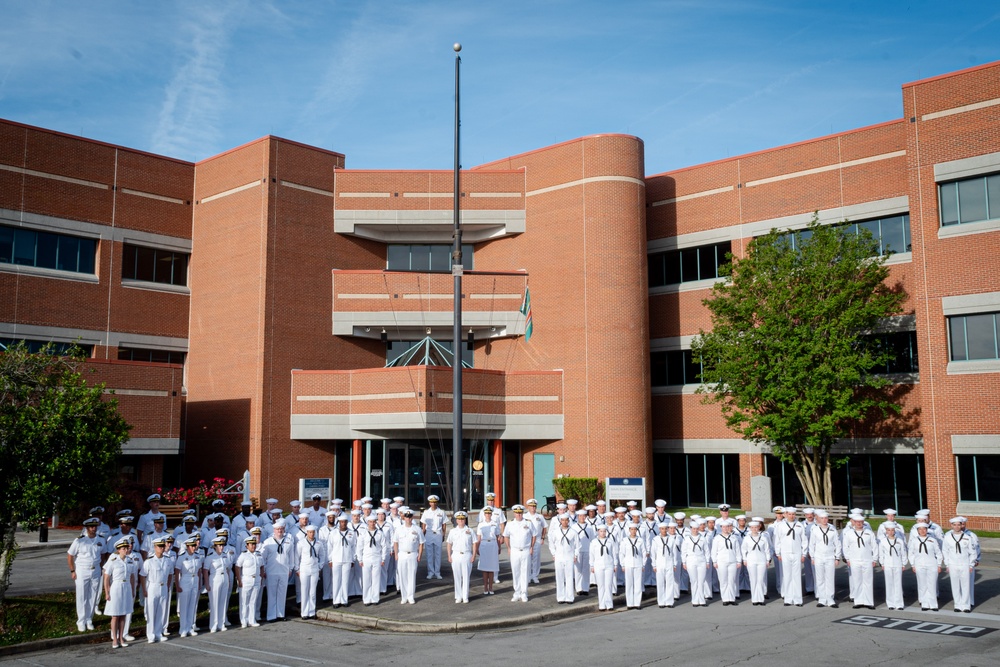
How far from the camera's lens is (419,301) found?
125 feet

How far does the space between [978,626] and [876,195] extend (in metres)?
22.0

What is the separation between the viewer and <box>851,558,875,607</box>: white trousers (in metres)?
16.5

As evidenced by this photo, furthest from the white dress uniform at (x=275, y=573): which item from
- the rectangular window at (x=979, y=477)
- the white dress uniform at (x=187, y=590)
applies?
the rectangular window at (x=979, y=477)

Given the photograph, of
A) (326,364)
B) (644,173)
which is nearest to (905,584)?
(644,173)

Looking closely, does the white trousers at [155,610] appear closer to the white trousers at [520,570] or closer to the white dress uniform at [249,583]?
the white dress uniform at [249,583]

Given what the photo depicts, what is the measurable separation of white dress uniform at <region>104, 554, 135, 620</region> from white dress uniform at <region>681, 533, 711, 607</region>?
33.1 ft

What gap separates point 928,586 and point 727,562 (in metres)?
3.58

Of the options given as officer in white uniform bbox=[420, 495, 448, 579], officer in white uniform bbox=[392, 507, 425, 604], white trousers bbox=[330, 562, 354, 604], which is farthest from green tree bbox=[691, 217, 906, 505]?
white trousers bbox=[330, 562, 354, 604]

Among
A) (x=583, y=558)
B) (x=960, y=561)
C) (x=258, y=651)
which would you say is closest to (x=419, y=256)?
(x=583, y=558)

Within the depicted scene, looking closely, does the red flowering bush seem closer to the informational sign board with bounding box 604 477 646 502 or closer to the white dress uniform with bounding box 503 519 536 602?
the white dress uniform with bounding box 503 519 536 602

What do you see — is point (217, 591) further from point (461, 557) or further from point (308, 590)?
point (461, 557)

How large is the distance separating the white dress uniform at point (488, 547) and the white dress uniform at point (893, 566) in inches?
286

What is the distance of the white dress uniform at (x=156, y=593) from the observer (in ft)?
48.8

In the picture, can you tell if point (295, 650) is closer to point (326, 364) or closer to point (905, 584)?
point (905, 584)
